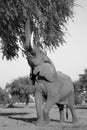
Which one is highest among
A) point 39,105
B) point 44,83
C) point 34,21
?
point 34,21

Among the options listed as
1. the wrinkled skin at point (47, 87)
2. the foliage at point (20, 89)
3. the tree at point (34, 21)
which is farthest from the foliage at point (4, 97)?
the wrinkled skin at point (47, 87)

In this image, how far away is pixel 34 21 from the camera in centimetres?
2309

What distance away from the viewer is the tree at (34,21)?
65.8 feet

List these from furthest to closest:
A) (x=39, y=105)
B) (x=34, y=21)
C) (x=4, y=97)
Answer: (x=4, y=97) → (x=34, y=21) → (x=39, y=105)

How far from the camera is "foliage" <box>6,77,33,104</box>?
276 feet

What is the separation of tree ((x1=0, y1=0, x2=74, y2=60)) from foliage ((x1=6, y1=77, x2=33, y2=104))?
5810 centimetres

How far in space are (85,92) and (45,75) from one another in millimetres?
48195

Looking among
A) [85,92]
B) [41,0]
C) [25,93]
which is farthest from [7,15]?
[25,93]

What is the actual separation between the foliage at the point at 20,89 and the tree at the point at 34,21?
58105 mm

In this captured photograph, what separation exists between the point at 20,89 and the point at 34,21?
6312 centimetres

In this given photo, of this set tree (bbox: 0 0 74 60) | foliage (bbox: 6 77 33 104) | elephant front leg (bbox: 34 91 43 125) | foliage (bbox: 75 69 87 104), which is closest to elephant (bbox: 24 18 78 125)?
elephant front leg (bbox: 34 91 43 125)

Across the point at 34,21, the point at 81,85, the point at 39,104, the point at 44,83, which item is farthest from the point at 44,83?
the point at 81,85

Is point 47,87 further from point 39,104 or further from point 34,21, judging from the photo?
point 34,21

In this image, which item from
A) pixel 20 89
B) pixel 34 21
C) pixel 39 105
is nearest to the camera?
pixel 39 105
